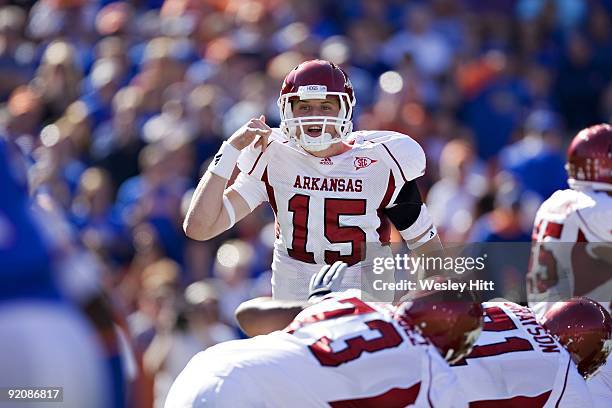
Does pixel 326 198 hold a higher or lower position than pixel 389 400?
higher

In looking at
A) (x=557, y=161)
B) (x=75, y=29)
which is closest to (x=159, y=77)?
(x=75, y=29)

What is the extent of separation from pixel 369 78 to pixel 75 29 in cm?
332

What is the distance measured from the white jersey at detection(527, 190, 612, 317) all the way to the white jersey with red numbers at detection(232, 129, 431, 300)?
3.54ft

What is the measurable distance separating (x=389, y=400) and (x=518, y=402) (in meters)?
0.88

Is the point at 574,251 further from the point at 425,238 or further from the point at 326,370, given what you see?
the point at 326,370

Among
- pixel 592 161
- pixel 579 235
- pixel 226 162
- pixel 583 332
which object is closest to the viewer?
pixel 583 332

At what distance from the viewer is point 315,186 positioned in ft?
18.8

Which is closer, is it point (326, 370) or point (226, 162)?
point (326, 370)

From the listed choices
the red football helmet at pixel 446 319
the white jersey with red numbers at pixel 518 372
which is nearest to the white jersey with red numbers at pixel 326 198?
the white jersey with red numbers at pixel 518 372

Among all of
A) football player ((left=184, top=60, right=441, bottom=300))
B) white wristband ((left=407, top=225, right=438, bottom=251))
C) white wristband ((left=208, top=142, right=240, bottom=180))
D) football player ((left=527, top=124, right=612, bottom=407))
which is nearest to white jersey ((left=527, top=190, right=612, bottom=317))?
football player ((left=527, top=124, right=612, bottom=407))

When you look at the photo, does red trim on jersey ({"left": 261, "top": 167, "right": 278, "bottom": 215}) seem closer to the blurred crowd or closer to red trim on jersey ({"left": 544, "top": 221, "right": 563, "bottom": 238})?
red trim on jersey ({"left": 544, "top": 221, "right": 563, "bottom": 238})

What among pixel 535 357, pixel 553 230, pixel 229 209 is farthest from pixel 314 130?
pixel 553 230

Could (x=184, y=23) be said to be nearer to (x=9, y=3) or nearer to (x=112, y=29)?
(x=112, y=29)

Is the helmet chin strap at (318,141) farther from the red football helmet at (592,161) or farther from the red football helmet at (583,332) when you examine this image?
the red football helmet at (592,161)
